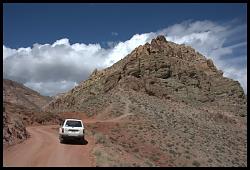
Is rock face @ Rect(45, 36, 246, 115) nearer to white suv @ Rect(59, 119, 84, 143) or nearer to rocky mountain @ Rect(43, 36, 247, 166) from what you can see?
rocky mountain @ Rect(43, 36, 247, 166)

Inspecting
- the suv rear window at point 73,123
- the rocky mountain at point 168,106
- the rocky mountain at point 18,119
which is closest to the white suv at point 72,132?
the suv rear window at point 73,123

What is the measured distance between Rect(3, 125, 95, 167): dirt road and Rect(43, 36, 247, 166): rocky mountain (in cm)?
204

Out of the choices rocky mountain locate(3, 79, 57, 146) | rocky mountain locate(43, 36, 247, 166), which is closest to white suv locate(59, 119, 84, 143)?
rocky mountain locate(43, 36, 247, 166)

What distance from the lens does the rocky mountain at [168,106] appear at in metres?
37.5

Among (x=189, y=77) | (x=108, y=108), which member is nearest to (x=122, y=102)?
(x=108, y=108)

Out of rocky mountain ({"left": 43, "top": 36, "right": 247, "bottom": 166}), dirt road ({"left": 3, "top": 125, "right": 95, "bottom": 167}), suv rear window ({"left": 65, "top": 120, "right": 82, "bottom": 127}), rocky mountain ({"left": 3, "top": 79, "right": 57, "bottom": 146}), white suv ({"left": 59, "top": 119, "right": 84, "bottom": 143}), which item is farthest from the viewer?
rocky mountain ({"left": 43, "top": 36, "right": 247, "bottom": 166})

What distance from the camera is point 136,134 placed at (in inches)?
1667

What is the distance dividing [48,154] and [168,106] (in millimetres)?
43754

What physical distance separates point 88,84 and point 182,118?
29.7m

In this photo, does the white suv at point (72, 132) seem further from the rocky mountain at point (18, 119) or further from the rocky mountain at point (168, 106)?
the rocky mountain at point (18, 119)

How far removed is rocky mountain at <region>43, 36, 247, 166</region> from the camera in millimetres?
37500

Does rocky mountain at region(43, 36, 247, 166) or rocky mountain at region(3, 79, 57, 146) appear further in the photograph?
rocky mountain at region(43, 36, 247, 166)

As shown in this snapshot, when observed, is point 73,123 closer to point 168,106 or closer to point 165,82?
point 168,106

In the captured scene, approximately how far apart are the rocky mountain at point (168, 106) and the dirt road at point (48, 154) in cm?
204
